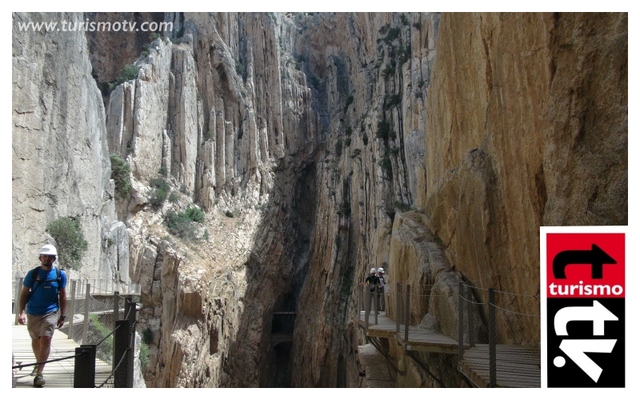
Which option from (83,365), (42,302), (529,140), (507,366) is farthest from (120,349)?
(529,140)

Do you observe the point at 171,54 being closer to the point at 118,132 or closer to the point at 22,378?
the point at 118,132

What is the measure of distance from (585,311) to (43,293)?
749 centimetres

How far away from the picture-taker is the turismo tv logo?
23.3 feet

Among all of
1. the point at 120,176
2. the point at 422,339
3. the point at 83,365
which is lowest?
the point at 422,339

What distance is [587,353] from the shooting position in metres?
7.17

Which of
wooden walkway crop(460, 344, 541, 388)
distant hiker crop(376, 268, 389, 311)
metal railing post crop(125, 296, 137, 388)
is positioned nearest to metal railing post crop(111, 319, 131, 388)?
metal railing post crop(125, 296, 137, 388)

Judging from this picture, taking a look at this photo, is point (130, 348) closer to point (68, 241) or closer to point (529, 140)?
point (529, 140)

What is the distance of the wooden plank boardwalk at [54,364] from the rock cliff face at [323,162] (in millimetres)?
6237

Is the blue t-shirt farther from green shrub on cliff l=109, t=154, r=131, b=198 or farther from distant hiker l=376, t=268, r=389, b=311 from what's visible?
green shrub on cliff l=109, t=154, r=131, b=198

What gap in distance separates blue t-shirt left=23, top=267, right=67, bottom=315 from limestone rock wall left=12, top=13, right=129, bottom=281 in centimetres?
1052

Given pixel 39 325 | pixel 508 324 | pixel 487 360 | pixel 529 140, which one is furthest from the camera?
pixel 508 324

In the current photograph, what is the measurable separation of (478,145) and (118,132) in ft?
99.8

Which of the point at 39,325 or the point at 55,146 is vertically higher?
the point at 55,146

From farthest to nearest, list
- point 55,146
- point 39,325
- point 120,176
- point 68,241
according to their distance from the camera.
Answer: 1. point 120,176
2. point 55,146
3. point 68,241
4. point 39,325
